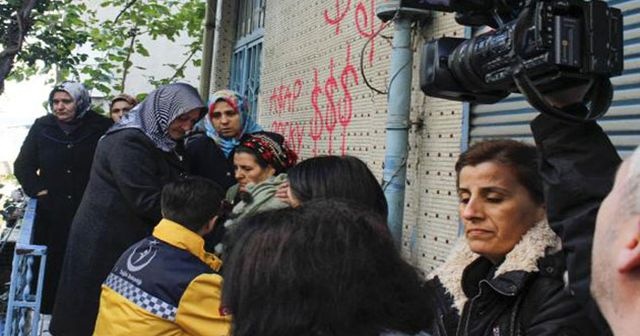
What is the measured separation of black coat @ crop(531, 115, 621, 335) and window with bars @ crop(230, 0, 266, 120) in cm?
522

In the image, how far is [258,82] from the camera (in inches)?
270

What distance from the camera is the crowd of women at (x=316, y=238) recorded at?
3.92 ft

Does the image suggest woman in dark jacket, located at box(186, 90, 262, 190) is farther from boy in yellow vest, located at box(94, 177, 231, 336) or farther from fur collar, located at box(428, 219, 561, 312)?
fur collar, located at box(428, 219, 561, 312)

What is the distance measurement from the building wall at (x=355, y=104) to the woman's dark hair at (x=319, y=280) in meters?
1.21

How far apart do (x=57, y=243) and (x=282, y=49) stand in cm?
233

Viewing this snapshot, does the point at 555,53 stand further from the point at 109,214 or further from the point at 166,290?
the point at 109,214

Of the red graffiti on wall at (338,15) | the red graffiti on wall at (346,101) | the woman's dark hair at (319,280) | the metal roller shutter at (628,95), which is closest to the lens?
the woman's dark hair at (319,280)

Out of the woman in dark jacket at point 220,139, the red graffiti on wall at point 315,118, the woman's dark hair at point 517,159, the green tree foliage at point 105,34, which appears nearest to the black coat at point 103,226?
the woman in dark jacket at point 220,139

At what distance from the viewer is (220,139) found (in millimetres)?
4258

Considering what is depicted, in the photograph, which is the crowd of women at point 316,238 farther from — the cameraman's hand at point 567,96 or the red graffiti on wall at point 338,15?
the red graffiti on wall at point 338,15

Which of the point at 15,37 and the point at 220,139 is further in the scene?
the point at 15,37

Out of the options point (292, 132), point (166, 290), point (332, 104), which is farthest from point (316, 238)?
point (292, 132)

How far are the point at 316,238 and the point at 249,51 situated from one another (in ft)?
21.0

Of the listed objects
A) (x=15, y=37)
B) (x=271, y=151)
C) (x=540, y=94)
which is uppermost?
(x=15, y=37)
